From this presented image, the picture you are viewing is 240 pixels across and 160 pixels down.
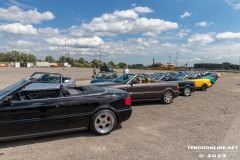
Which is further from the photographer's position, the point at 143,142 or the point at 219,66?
the point at 219,66

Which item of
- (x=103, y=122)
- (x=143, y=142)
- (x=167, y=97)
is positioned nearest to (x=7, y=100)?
(x=103, y=122)

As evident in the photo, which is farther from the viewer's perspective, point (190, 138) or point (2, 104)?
point (190, 138)

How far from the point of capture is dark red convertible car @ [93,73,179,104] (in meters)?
8.14

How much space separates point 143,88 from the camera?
27.5 feet

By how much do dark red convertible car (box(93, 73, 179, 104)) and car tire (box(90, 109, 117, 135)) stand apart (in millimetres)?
2937

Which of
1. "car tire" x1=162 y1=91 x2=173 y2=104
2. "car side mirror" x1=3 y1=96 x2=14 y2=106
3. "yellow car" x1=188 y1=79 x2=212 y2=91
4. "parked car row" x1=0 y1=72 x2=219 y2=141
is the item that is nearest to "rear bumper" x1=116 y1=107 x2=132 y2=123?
"parked car row" x1=0 y1=72 x2=219 y2=141

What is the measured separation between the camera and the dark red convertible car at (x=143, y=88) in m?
8.14

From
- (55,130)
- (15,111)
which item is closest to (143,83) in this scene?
(55,130)

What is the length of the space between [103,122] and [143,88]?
3.70 m

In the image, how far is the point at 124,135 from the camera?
4.98 metres

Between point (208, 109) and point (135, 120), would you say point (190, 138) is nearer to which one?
point (135, 120)

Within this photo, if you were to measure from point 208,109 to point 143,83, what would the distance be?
2.77 metres

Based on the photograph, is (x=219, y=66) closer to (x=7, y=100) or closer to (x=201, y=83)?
(x=201, y=83)

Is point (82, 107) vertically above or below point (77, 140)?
above
